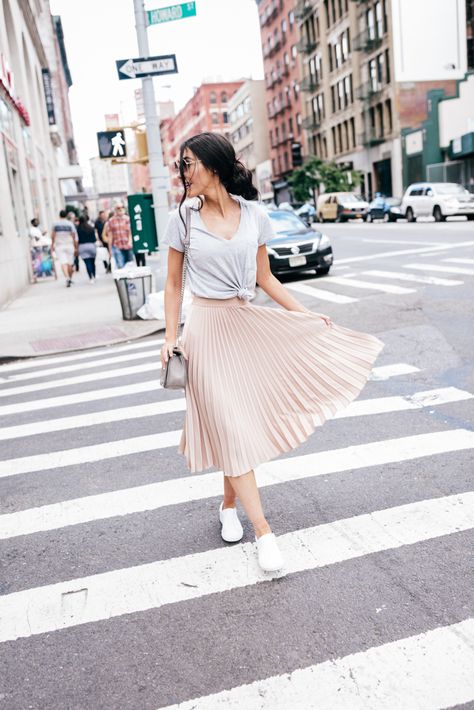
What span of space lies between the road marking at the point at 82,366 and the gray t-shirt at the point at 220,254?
538cm

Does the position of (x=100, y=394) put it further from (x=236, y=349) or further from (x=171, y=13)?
(x=171, y=13)

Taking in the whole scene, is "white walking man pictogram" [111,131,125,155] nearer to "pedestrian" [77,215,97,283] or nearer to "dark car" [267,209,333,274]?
"dark car" [267,209,333,274]

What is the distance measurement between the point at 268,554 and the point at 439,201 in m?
30.3

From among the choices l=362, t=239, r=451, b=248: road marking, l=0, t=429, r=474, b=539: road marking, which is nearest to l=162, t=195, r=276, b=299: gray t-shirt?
l=0, t=429, r=474, b=539: road marking

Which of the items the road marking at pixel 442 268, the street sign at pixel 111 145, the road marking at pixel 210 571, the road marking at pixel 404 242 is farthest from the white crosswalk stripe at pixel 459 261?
the road marking at pixel 210 571

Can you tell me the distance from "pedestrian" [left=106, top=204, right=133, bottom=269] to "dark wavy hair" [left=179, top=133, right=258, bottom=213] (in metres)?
15.3

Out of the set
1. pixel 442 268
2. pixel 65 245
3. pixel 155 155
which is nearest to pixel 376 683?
pixel 155 155

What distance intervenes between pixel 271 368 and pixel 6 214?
17301 mm

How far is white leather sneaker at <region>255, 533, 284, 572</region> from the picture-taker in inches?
127

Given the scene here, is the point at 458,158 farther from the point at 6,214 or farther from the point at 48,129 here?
the point at 6,214

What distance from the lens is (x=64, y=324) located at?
1281 cm

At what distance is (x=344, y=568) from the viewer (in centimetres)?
327

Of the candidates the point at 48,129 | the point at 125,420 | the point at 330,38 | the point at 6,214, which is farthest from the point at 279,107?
the point at 125,420

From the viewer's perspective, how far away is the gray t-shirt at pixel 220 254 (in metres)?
3.26
